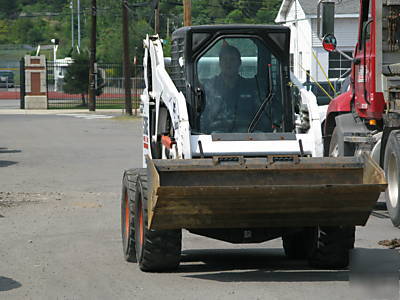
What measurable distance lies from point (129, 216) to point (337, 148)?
5.75 m

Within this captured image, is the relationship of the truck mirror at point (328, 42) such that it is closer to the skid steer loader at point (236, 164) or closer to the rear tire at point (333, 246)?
the skid steer loader at point (236, 164)

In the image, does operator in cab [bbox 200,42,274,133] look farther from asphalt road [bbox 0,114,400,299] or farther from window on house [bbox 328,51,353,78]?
window on house [bbox 328,51,353,78]

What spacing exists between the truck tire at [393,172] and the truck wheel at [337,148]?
1179mm

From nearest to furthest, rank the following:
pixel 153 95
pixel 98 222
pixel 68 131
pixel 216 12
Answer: pixel 153 95 < pixel 98 222 < pixel 68 131 < pixel 216 12

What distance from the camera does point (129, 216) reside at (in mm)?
10758

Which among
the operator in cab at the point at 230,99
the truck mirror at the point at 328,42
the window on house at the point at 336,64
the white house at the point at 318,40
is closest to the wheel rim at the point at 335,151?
the truck mirror at the point at 328,42

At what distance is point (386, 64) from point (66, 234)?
5196 mm

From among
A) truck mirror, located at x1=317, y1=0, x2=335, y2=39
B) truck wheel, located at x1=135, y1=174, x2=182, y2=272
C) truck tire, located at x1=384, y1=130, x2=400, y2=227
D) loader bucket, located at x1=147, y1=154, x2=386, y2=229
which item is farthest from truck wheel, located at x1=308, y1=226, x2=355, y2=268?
truck mirror, located at x1=317, y1=0, x2=335, y2=39

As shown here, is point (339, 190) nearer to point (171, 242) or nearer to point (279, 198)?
point (279, 198)

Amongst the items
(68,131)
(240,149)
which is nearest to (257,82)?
(240,149)

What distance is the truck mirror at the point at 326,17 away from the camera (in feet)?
48.4

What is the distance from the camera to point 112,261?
35.1 ft

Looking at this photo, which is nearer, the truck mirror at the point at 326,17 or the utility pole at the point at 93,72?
the truck mirror at the point at 326,17

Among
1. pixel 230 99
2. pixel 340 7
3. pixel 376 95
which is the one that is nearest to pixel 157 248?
pixel 230 99
